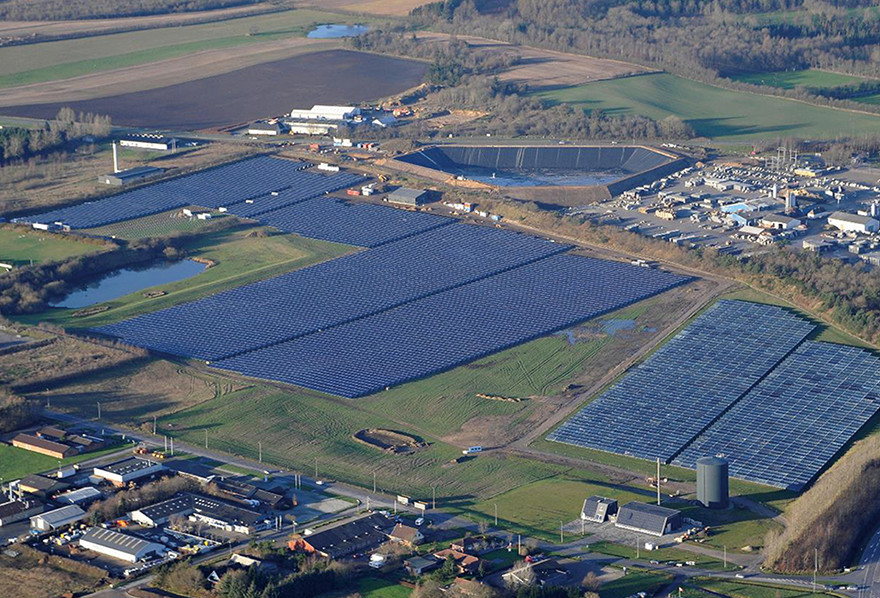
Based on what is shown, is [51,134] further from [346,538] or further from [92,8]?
[346,538]

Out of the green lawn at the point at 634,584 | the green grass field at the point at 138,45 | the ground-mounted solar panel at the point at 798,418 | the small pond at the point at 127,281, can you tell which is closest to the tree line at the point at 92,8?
the green grass field at the point at 138,45

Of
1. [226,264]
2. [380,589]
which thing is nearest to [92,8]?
[226,264]

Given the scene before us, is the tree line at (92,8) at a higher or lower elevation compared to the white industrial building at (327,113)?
higher

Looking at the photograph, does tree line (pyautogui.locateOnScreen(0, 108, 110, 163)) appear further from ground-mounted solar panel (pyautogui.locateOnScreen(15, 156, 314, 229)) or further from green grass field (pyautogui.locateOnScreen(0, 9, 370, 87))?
green grass field (pyautogui.locateOnScreen(0, 9, 370, 87))

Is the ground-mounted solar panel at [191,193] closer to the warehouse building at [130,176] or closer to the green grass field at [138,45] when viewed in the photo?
the warehouse building at [130,176]

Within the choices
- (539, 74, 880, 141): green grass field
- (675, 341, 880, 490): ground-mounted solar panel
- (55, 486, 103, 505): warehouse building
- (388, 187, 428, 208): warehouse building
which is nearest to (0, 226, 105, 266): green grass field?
(388, 187, 428, 208): warehouse building
